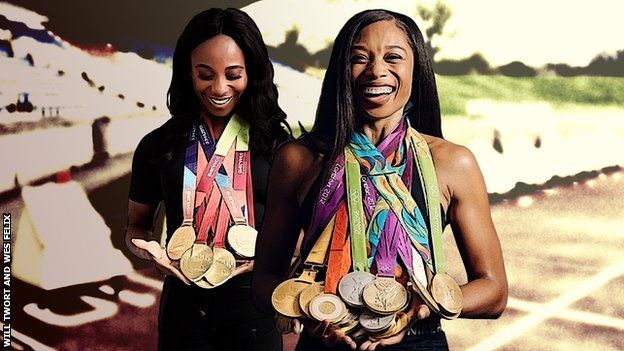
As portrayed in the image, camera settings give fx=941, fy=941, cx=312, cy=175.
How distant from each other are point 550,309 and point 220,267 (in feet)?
3.64

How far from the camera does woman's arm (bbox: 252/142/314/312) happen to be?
2.86m

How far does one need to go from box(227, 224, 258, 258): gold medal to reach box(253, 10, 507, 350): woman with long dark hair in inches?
2.3

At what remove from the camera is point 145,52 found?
10.7 feet

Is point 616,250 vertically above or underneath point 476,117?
underneath

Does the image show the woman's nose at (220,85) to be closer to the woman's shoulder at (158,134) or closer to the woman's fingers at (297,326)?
the woman's shoulder at (158,134)

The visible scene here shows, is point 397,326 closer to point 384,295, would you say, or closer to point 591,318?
point 384,295

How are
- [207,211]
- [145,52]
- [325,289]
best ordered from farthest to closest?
[145,52]
[207,211]
[325,289]

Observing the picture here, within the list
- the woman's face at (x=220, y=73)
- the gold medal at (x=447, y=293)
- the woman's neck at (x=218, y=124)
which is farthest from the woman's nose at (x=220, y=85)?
the gold medal at (x=447, y=293)

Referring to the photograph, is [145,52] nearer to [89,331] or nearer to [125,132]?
[125,132]

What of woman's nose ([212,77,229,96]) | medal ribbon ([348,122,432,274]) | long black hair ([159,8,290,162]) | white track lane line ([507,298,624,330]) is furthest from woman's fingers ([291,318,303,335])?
white track lane line ([507,298,624,330])

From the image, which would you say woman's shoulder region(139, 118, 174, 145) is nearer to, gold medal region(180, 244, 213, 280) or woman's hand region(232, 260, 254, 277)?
gold medal region(180, 244, 213, 280)

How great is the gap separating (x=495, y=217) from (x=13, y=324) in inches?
68.9

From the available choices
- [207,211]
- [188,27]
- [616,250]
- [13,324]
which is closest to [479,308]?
[616,250]

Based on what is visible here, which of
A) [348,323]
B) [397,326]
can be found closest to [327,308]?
[348,323]
